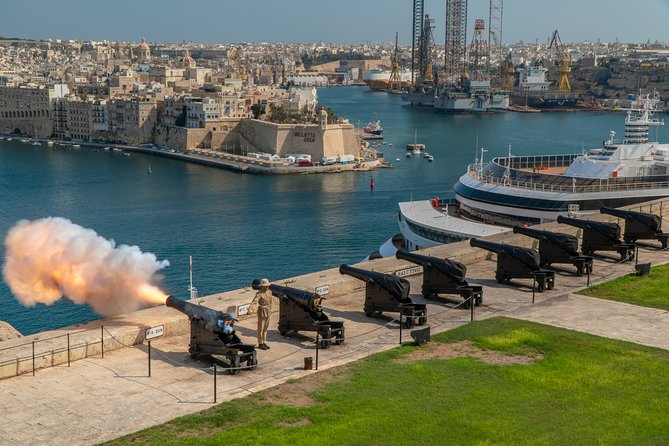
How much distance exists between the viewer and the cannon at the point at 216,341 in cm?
790

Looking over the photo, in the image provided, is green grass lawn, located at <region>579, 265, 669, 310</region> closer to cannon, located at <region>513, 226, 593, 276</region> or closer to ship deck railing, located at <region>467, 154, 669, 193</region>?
cannon, located at <region>513, 226, 593, 276</region>

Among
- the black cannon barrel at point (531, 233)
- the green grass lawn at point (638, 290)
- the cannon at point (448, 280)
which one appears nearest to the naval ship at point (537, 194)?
the black cannon barrel at point (531, 233)

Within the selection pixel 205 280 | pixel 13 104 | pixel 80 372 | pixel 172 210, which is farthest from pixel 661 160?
pixel 13 104

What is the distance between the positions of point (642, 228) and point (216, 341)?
8.20m

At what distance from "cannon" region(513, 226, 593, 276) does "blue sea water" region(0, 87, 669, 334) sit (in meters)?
13.1

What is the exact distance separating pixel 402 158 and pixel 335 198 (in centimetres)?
1813

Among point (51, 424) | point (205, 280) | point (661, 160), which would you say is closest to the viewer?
point (51, 424)

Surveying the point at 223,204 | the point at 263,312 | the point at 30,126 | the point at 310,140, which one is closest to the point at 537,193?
the point at 263,312

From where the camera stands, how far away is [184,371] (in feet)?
26.2

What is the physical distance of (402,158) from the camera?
63.4m

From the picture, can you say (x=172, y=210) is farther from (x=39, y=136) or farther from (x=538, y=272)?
(x=39, y=136)

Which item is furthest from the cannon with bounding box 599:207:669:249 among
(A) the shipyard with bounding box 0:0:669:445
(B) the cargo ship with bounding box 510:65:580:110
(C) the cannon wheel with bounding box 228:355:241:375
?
(B) the cargo ship with bounding box 510:65:580:110

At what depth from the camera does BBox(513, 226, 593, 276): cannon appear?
12.0 metres

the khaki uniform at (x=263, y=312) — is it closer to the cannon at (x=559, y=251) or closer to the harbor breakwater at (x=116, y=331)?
the harbor breakwater at (x=116, y=331)
